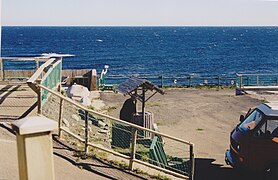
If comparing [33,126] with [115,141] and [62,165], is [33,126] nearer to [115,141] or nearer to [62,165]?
[62,165]

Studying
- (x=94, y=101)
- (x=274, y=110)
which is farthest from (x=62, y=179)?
(x=94, y=101)

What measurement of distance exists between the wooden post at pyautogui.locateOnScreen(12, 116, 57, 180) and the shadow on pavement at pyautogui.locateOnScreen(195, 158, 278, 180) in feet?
24.4

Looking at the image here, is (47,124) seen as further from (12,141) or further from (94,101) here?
(94,101)

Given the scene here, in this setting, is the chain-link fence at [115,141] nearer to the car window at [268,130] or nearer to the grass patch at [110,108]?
the car window at [268,130]

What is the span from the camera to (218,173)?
11.0m

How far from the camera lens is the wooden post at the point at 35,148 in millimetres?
3303

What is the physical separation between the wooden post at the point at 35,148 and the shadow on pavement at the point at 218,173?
7.45 m

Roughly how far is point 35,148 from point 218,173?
326 inches

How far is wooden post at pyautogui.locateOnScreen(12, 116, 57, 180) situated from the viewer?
330 cm

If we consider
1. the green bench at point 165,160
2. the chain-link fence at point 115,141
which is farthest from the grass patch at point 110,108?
the green bench at point 165,160

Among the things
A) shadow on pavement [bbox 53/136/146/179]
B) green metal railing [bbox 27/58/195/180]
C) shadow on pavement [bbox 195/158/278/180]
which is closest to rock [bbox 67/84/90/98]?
green metal railing [bbox 27/58/195/180]

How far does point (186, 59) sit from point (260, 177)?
78.4 metres

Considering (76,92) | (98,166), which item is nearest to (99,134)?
(98,166)

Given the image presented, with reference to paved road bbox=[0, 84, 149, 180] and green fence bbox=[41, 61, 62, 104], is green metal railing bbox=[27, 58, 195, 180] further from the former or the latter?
paved road bbox=[0, 84, 149, 180]
